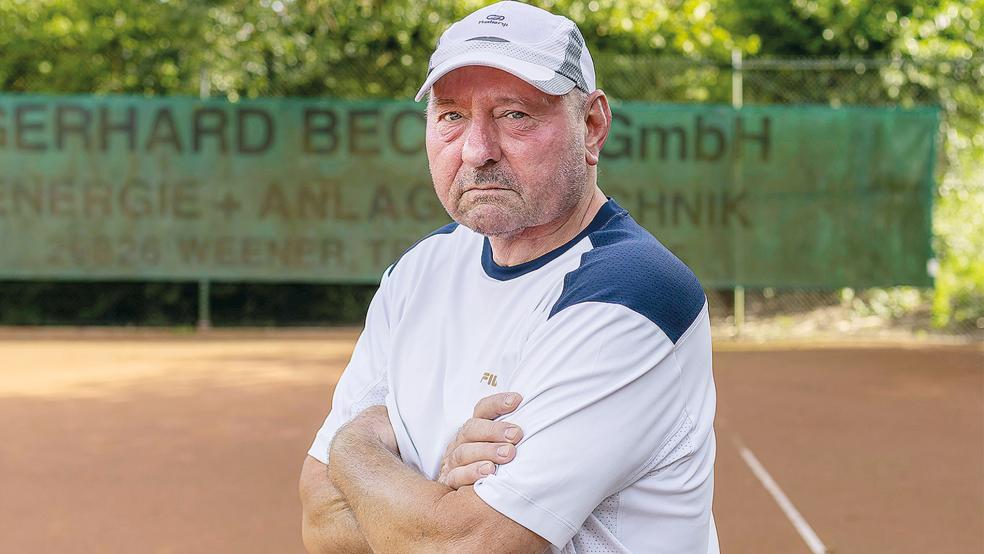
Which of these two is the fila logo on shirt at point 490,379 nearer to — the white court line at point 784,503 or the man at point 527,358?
the man at point 527,358

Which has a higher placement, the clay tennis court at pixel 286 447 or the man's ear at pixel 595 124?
the man's ear at pixel 595 124

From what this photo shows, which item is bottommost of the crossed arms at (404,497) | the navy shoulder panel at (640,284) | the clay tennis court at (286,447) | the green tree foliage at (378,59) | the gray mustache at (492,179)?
the clay tennis court at (286,447)

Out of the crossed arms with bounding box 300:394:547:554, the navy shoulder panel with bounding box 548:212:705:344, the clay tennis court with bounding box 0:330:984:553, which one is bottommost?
the clay tennis court with bounding box 0:330:984:553

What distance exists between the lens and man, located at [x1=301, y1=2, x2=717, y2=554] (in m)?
1.57

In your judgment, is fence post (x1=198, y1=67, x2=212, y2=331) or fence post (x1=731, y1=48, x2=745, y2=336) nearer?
fence post (x1=731, y1=48, x2=745, y2=336)

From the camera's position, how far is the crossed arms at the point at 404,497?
159cm

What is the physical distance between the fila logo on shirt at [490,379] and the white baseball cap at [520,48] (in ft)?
1.39

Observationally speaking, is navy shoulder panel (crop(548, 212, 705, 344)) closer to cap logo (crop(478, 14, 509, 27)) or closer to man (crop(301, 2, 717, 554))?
man (crop(301, 2, 717, 554))

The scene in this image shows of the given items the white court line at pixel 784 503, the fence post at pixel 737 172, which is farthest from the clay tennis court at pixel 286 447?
the fence post at pixel 737 172

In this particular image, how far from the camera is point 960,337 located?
10148 mm

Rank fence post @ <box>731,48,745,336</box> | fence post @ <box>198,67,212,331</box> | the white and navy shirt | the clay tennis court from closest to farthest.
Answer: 1. the white and navy shirt
2. the clay tennis court
3. fence post @ <box>731,48,745,336</box>
4. fence post @ <box>198,67,212,331</box>

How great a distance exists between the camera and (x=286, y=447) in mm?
5898

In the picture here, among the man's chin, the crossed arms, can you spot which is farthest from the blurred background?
the man's chin

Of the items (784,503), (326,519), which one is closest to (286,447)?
(784,503)
